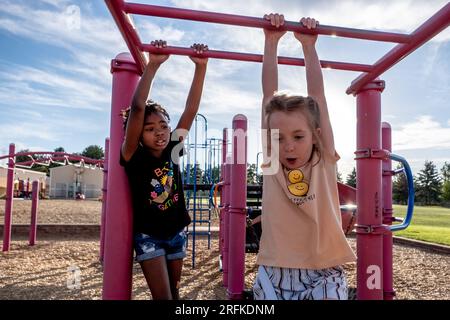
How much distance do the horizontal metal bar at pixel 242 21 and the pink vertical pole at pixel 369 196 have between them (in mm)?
397

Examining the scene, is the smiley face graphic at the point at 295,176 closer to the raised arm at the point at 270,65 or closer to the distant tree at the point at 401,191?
the raised arm at the point at 270,65

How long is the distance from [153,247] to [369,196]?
1153mm

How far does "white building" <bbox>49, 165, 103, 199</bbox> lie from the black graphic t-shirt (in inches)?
1407

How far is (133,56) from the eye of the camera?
1.90 meters

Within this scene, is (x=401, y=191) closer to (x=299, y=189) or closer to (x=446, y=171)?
(x=446, y=171)

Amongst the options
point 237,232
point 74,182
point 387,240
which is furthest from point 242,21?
point 74,182

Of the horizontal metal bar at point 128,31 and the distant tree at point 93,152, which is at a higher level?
the distant tree at point 93,152

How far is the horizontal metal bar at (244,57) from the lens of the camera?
1.90m

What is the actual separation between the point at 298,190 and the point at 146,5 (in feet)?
3.27

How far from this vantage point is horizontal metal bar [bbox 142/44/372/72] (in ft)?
6.24

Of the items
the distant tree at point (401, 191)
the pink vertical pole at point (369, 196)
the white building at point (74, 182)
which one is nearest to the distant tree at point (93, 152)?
the white building at point (74, 182)
